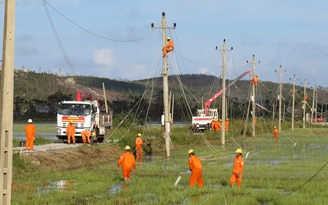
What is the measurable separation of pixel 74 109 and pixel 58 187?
1906 centimetres

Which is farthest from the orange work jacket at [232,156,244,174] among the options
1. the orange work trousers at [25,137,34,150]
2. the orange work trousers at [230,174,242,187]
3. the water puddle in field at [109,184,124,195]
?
the orange work trousers at [25,137,34,150]

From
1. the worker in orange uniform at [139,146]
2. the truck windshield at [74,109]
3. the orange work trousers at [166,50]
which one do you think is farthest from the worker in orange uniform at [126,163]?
the truck windshield at [74,109]

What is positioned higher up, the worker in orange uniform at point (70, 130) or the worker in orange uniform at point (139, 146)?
the worker in orange uniform at point (70, 130)

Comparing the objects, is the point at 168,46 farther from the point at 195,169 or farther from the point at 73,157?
the point at 195,169

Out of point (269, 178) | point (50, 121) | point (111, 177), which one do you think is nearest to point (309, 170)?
point (269, 178)

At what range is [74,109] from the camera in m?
41.5

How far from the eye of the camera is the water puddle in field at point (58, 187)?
21406 mm

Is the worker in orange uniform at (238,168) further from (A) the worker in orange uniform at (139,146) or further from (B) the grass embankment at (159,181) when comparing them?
(A) the worker in orange uniform at (139,146)

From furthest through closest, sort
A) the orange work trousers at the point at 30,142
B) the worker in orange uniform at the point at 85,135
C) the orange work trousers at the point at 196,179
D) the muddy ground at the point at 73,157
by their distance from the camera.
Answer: the worker in orange uniform at the point at 85,135 < the orange work trousers at the point at 30,142 < the muddy ground at the point at 73,157 < the orange work trousers at the point at 196,179

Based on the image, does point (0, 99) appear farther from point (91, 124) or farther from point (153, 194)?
point (91, 124)

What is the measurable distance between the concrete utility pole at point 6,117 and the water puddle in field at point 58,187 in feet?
20.4

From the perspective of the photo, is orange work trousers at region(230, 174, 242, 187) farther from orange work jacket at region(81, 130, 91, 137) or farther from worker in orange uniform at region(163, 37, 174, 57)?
orange work jacket at region(81, 130, 91, 137)

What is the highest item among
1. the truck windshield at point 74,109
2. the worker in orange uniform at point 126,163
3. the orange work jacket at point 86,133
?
the truck windshield at point 74,109

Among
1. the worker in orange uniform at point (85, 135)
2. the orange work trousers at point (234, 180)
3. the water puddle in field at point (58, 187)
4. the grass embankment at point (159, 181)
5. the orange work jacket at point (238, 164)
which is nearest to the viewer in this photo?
the grass embankment at point (159, 181)
